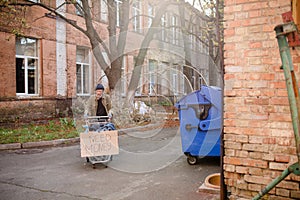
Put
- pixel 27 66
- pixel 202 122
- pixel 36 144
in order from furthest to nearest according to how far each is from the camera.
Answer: pixel 27 66, pixel 36 144, pixel 202 122

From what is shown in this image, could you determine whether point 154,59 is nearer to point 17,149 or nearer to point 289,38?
point 17,149

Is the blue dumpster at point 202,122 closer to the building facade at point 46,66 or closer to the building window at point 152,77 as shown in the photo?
the building facade at point 46,66

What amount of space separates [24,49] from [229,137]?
474 inches

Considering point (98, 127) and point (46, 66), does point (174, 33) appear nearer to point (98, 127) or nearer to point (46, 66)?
point (46, 66)

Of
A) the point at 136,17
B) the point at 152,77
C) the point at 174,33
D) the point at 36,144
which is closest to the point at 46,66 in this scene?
the point at 36,144

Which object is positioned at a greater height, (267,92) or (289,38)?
(289,38)

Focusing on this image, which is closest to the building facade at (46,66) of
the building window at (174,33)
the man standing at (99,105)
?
the man standing at (99,105)

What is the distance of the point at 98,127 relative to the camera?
678 cm

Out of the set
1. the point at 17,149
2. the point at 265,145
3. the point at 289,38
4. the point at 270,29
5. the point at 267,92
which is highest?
the point at 270,29

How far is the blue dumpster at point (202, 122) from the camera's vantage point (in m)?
6.20

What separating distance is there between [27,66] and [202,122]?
32.6 feet

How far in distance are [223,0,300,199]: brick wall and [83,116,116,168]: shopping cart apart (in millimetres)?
3518

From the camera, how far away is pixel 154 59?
76.2ft

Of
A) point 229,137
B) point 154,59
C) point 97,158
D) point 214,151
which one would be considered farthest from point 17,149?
point 154,59
